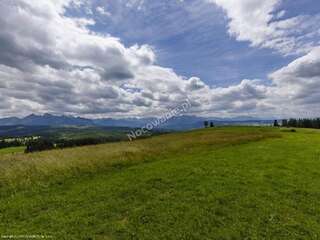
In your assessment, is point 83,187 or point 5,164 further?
point 5,164

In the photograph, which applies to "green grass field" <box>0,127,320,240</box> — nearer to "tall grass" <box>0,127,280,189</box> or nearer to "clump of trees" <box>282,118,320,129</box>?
"tall grass" <box>0,127,280,189</box>

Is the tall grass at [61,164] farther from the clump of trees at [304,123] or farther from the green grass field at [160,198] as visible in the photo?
the clump of trees at [304,123]

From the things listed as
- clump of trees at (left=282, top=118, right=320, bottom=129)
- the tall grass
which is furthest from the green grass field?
clump of trees at (left=282, top=118, right=320, bottom=129)

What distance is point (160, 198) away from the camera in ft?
54.6

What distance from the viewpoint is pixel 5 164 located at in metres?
23.1

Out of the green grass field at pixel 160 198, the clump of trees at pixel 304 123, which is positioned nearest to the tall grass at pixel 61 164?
the green grass field at pixel 160 198

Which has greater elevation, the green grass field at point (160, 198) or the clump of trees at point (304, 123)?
the clump of trees at point (304, 123)

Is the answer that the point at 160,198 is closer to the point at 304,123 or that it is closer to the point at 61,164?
the point at 61,164

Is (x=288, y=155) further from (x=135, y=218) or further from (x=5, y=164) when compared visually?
(x=5, y=164)

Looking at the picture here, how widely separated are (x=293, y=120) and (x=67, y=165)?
18495cm

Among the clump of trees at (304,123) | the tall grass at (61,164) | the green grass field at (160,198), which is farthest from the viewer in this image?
the clump of trees at (304,123)

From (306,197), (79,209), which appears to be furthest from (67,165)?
(306,197)

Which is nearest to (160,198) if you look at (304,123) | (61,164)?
(61,164)

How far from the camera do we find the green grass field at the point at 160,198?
12.9 meters
